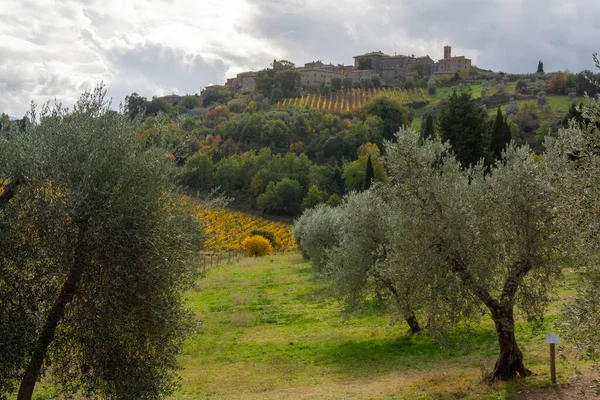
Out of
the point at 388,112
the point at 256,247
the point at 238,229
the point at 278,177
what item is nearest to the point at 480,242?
the point at 256,247

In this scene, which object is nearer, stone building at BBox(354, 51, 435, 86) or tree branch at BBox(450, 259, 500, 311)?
tree branch at BBox(450, 259, 500, 311)

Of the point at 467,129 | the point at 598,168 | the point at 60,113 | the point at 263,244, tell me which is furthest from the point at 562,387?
the point at 263,244

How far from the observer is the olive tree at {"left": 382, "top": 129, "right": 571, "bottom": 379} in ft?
49.6

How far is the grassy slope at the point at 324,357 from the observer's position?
1689 centimetres

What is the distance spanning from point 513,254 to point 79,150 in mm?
12536

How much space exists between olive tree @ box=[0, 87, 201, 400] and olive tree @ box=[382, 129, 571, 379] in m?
8.24

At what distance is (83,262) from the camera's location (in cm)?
1067

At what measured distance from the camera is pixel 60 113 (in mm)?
11953

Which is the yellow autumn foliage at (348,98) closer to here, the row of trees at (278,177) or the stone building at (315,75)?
the stone building at (315,75)

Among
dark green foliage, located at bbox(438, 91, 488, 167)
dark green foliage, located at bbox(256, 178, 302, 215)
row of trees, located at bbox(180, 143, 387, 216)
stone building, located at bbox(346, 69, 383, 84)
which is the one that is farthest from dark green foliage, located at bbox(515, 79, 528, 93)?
dark green foliage, located at bbox(438, 91, 488, 167)

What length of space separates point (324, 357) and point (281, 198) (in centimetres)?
7134

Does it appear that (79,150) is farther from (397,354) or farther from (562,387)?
(397,354)

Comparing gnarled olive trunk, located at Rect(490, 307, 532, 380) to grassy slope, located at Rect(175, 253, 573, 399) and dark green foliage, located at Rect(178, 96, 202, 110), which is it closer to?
grassy slope, located at Rect(175, 253, 573, 399)

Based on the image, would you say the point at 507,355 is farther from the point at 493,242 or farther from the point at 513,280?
the point at 493,242
